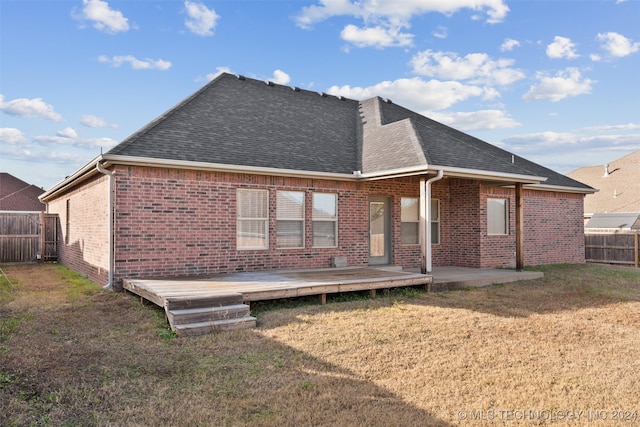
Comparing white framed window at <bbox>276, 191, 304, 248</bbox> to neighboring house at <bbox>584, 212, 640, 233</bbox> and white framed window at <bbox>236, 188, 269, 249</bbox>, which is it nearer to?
white framed window at <bbox>236, 188, 269, 249</bbox>

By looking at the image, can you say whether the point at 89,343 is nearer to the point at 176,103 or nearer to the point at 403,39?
the point at 176,103

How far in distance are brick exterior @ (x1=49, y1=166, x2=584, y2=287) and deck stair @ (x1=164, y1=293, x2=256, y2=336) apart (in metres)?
2.95

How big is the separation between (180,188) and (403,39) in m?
9.53

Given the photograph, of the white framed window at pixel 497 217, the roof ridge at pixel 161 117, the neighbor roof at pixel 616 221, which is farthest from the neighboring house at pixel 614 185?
the roof ridge at pixel 161 117

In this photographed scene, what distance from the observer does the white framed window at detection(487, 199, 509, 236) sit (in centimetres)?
1413

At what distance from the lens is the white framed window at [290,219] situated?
1113 cm

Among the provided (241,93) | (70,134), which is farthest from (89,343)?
(70,134)

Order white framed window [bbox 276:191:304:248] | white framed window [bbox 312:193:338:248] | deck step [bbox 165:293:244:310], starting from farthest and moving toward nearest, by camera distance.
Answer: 1. white framed window [bbox 312:193:338:248]
2. white framed window [bbox 276:191:304:248]
3. deck step [bbox 165:293:244:310]

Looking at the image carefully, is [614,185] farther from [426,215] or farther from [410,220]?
[426,215]

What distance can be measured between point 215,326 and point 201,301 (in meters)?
0.59

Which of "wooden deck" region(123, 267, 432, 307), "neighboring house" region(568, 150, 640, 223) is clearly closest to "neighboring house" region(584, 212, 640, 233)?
"neighboring house" region(568, 150, 640, 223)

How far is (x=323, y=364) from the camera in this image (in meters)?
5.22

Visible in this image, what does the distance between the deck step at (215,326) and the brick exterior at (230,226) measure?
3408mm

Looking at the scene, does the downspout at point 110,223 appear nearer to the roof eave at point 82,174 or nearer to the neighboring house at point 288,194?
the neighboring house at point 288,194
